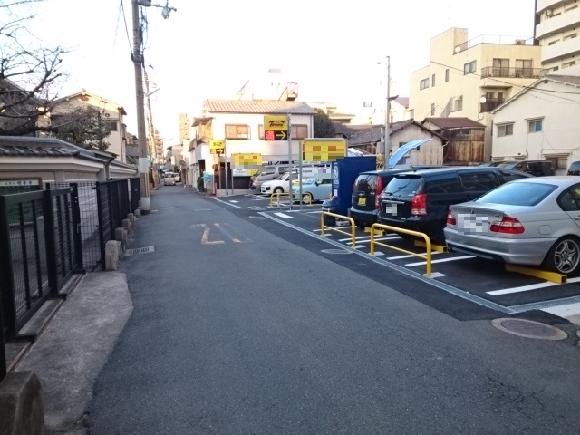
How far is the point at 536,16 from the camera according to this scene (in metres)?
43.4

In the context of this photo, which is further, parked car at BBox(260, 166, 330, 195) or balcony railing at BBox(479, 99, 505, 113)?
balcony railing at BBox(479, 99, 505, 113)

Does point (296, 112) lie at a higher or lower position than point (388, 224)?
higher

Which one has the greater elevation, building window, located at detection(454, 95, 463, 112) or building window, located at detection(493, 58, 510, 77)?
building window, located at detection(493, 58, 510, 77)

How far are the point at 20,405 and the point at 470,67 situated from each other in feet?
151

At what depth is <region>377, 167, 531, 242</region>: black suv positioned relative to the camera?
8.77 metres

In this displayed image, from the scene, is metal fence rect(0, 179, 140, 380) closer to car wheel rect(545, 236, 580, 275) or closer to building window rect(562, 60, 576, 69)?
car wheel rect(545, 236, 580, 275)

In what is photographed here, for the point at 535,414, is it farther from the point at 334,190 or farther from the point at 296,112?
the point at 296,112

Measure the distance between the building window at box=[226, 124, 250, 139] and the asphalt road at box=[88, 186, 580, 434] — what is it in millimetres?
32008

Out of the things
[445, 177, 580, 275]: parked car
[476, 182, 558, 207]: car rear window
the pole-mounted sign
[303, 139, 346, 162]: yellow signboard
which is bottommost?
[445, 177, 580, 275]: parked car

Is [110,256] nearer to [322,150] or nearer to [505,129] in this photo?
[322,150]

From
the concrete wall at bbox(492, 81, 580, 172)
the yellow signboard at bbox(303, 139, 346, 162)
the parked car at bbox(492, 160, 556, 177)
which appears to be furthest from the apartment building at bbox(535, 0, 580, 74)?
the yellow signboard at bbox(303, 139, 346, 162)

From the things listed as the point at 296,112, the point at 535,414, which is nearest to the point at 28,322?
the point at 535,414

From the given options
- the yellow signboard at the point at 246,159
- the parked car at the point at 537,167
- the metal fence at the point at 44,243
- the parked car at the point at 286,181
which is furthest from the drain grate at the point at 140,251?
the yellow signboard at the point at 246,159

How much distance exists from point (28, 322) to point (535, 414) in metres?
5.27
